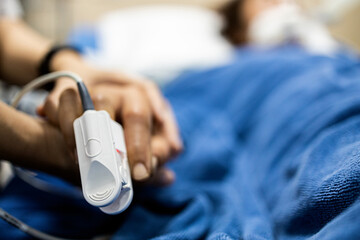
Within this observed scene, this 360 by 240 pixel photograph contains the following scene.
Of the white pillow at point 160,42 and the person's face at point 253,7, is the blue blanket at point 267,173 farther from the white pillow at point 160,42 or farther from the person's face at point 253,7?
the person's face at point 253,7

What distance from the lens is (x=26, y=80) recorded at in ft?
2.06

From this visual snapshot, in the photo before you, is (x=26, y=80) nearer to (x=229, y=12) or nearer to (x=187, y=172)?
(x=187, y=172)

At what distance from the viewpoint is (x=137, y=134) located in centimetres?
34

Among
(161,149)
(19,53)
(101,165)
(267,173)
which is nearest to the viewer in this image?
(101,165)

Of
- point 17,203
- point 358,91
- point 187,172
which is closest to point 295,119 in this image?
point 358,91

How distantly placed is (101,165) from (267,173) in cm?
33

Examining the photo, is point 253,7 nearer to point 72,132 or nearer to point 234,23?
point 234,23

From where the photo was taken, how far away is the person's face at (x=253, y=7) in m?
1.40

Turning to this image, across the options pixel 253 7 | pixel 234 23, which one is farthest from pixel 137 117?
pixel 234 23

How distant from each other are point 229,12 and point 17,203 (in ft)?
5.03

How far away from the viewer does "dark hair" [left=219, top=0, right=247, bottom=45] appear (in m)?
1.55

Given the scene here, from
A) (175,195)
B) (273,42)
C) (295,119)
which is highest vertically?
(273,42)

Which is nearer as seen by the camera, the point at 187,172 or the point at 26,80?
the point at 187,172

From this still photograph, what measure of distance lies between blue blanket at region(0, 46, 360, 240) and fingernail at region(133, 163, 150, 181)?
7 centimetres
